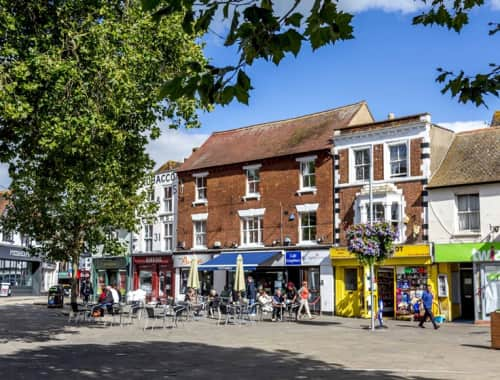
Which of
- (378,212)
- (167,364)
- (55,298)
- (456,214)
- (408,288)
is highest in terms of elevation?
(378,212)

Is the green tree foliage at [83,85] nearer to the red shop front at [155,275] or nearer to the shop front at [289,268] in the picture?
the shop front at [289,268]

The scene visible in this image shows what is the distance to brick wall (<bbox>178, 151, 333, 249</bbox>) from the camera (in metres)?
35.2

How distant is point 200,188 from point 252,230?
→ 5457 mm

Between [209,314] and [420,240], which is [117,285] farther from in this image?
[420,240]

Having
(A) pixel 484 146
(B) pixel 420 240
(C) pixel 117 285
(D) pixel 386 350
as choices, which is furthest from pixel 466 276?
(C) pixel 117 285

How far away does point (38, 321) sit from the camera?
91.8 feet

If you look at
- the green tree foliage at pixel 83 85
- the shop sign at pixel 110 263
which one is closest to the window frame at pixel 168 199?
the shop sign at pixel 110 263

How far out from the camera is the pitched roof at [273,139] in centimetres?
3675

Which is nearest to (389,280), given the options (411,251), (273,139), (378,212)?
(411,251)

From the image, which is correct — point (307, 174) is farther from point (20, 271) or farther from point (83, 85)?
point (20, 271)

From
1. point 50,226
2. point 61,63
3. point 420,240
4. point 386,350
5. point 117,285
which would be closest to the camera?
point 61,63

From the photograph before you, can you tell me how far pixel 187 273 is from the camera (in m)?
42.4

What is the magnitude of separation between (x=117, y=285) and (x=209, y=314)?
67.1ft

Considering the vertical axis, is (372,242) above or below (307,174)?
below
